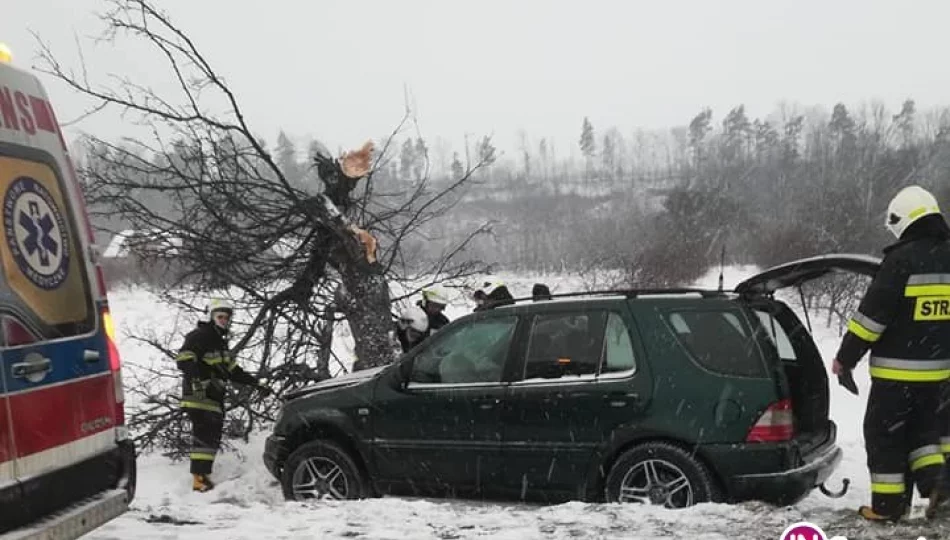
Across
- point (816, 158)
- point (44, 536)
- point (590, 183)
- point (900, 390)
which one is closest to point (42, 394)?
point (44, 536)

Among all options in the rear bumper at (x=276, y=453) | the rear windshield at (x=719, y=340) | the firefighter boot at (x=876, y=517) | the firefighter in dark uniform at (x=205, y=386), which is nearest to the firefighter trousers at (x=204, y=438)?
the firefighter in dark uniform at (x=205, y=386)

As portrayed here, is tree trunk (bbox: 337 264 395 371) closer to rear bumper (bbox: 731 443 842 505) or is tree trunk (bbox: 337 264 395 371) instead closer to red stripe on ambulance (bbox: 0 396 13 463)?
rear bumper (bbox: 731 443 842 505)

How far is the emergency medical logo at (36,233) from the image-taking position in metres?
3.42

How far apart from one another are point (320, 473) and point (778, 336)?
365 centimetres

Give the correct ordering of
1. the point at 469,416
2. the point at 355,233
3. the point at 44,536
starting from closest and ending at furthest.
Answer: the point at 44,536 → the point at 469,416 → the point at 355,233

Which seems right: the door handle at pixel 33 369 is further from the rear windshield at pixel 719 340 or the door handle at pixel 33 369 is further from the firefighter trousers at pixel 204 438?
the firefighter trousers at pixel 204 438

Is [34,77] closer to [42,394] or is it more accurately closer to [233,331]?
[42,394]

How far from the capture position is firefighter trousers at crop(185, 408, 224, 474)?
24.0 feet

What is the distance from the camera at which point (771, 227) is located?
128 feet

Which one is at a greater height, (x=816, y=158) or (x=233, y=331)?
(x=816, y=158)

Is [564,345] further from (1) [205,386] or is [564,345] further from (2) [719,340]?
(1) [205,386]

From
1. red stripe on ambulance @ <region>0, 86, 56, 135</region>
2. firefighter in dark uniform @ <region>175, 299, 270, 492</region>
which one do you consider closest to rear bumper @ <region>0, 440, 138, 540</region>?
red stripe on ambulance @ <region>0, 86, 56, 135</region>

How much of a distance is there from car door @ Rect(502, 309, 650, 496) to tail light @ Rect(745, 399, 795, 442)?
2.38ft

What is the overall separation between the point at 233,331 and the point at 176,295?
3.16ft
